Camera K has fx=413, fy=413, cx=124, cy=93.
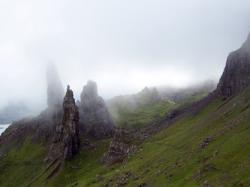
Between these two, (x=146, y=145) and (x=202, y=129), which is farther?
(x=146, y=145)

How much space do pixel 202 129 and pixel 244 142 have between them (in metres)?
52.9

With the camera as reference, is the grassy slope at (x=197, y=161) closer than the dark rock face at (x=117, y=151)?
Yes

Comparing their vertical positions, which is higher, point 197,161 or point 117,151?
point 117,151

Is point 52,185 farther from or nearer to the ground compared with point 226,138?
nearer to the ground

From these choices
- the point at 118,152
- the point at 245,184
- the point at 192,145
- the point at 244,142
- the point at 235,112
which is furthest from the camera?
the point at 118,152

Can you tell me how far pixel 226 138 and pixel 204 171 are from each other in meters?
23.6

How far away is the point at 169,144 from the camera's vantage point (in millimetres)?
166750

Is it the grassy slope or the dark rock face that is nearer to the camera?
the grassy slope

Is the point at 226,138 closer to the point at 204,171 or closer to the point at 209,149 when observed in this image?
the point at 209,149

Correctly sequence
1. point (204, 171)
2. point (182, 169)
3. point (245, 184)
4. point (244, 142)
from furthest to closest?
point (182, 169) → point (244, 142) → point (204, 171) → point (245, 184)

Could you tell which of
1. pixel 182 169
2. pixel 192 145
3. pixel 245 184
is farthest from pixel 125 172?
pixel 245 184

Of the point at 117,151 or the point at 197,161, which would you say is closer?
the point at 197,161

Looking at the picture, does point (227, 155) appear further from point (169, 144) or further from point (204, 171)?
point (169, 144)

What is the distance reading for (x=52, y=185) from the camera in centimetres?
18988
